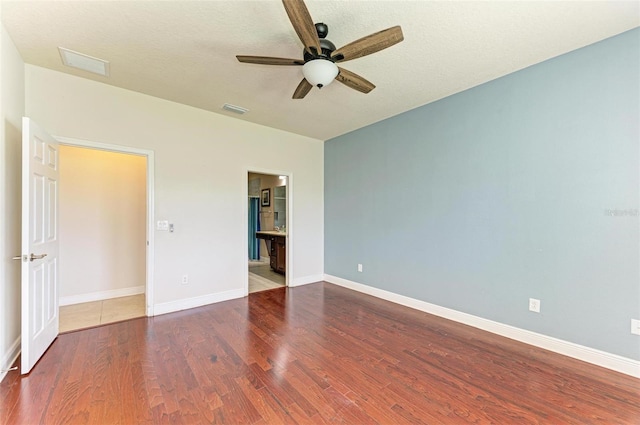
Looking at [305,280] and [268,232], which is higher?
[268,232]

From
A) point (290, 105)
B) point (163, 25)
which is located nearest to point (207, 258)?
point (290, 105)

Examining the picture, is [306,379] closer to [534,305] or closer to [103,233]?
[534,305]

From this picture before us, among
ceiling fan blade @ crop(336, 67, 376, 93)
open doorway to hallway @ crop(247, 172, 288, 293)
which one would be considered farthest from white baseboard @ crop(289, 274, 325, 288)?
ceiling fan blade @ crop(336, 67, 376, 93)

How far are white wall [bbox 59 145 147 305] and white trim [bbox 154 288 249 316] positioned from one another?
1.33 m

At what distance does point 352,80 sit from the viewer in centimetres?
233

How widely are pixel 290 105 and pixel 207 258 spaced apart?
2472 millimetres

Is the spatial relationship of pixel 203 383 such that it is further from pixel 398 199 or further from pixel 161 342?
pixel 398 199

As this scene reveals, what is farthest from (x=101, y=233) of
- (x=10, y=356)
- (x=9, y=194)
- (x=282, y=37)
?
(x=282, y=37)

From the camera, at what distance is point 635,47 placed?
7.13 ft

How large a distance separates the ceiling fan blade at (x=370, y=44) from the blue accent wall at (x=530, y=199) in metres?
1.89

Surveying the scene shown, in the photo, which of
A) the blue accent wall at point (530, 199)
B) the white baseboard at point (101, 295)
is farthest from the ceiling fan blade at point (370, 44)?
the white baseboard at point (101, 295)

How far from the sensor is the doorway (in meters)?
3.75

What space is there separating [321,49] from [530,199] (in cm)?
252

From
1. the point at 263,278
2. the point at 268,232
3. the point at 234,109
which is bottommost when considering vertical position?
the point at 263,278
